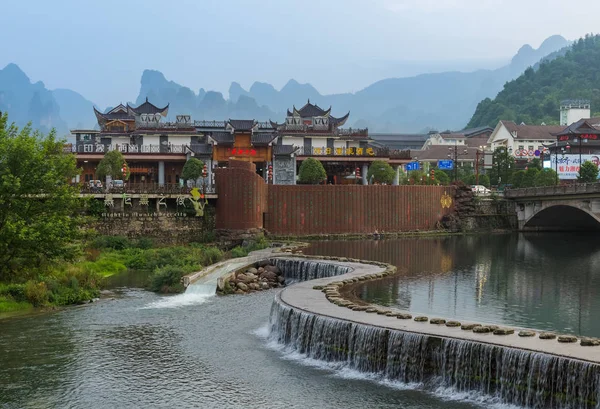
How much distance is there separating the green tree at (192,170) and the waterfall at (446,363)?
4638 cm

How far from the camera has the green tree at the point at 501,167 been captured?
335 feet

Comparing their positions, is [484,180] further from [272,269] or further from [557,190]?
[272,269]

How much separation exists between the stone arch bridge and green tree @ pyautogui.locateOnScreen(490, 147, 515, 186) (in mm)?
15718

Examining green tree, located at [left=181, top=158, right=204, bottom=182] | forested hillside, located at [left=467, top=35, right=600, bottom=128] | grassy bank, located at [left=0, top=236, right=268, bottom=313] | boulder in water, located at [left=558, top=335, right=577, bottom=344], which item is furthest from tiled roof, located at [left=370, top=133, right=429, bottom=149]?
boulder in water, located at [left=558, top=335, right=577, bottom=344]

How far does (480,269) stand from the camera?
1948 inches

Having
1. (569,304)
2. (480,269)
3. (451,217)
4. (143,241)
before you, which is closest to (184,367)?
(569,304)

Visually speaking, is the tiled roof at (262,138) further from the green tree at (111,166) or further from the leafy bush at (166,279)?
the leafy bush at (166,279)

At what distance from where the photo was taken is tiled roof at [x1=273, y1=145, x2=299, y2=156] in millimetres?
82750

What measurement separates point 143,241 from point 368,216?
23580mm

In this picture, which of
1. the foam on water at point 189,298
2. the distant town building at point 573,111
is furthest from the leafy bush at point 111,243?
the distant town building at point 573,111

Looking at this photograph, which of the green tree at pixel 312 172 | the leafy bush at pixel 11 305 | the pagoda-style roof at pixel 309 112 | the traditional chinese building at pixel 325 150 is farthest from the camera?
the pagoda-style roof at pixel 309 112

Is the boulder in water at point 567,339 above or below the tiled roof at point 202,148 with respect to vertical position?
below

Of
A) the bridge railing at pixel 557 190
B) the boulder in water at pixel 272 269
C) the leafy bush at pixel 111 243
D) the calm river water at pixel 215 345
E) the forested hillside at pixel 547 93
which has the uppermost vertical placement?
the forested hillside at pixel 547 93

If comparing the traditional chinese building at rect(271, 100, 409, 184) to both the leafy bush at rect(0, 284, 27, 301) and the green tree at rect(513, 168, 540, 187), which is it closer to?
the green tree at rect(513, 168, 540, 187)
